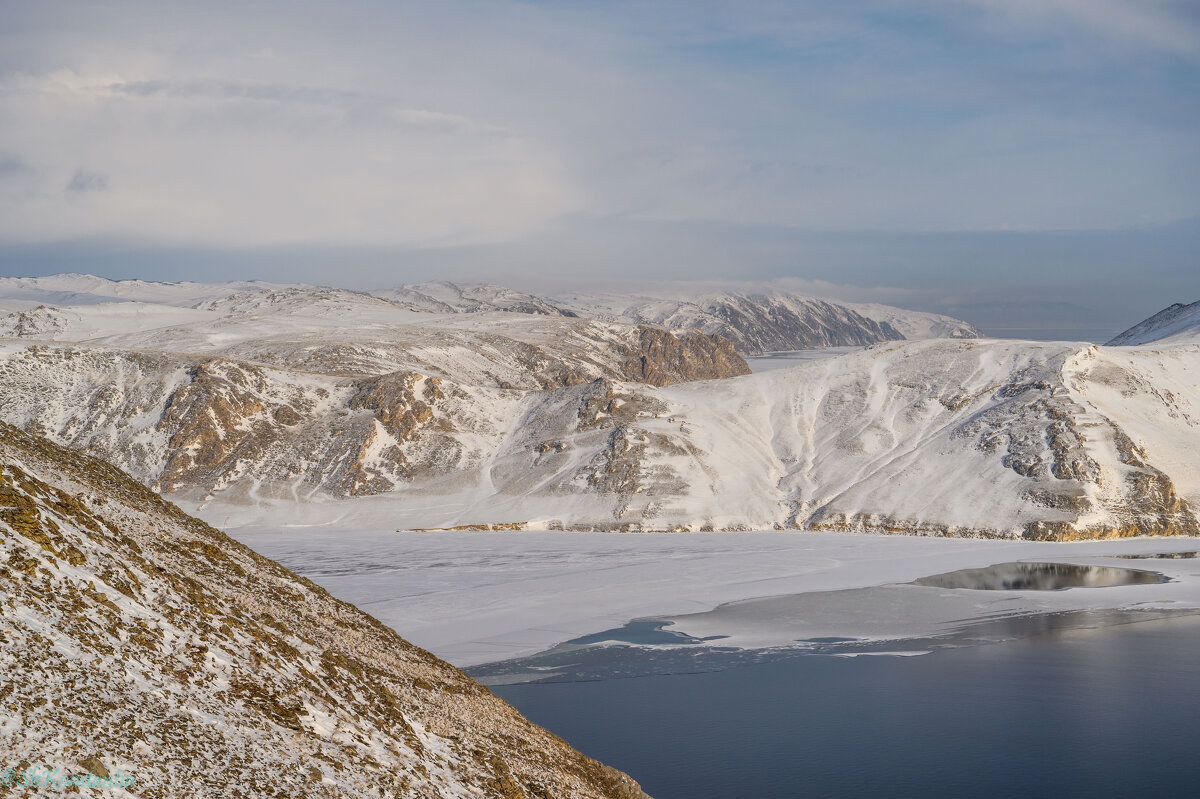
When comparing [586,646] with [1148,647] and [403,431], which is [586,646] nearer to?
[1148,647]

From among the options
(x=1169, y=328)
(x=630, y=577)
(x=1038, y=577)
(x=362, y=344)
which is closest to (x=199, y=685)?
(x=630, y=577)

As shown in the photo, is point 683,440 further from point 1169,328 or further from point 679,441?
point 1169,328

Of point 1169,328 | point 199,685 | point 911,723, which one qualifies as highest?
point 1169,328

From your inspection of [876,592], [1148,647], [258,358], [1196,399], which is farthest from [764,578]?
[258,358]

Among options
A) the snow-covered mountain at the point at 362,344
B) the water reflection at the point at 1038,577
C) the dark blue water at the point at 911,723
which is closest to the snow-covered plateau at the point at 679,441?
the water reflection at the point at 1038,577

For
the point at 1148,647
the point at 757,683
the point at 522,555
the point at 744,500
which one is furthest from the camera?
the point at 744,500

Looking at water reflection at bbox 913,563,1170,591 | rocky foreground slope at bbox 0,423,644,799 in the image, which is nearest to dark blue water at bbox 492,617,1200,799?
rocky foreground slope at bbox 0,423,644,799

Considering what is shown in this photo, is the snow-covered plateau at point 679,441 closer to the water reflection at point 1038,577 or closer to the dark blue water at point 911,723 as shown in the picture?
the water reflection at point 1038,577
